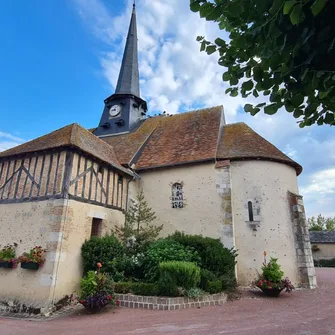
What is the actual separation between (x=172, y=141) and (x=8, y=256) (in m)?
7.92

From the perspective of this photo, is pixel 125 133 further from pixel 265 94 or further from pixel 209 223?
pixel 265 94

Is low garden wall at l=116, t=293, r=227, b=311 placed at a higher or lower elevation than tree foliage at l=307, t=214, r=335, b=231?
lower

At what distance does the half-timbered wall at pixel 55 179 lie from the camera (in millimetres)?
7902

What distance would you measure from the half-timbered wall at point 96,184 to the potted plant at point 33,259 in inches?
67.9

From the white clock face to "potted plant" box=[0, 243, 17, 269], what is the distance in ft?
30.7

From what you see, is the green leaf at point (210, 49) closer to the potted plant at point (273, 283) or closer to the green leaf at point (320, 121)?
the green leaf at point (320, 121)

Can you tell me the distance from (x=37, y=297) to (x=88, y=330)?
9.23 feet

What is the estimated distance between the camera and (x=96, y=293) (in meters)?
6.14

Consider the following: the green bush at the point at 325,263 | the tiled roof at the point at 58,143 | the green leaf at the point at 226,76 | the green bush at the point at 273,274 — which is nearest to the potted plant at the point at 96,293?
the tiled roof at the point at 58,143

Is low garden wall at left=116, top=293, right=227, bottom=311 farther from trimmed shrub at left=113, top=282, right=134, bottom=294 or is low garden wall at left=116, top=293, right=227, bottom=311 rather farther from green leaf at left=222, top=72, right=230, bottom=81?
green leaf at left=222, top=72, right=230, bottom=81

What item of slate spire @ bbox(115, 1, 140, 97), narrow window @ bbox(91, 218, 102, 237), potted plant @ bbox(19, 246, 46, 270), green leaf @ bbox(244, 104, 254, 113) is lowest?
potted plant @ bbox(19, 246, 46, 270)

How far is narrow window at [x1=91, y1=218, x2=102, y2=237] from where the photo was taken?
895cm

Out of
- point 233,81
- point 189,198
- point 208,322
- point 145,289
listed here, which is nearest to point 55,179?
point 145,289

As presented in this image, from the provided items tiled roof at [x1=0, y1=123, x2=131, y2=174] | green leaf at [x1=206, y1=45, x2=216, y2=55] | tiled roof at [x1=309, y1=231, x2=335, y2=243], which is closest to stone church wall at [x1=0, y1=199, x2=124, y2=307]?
tiled roof at [x1=0, y1=123, x2=131, y2=174]
